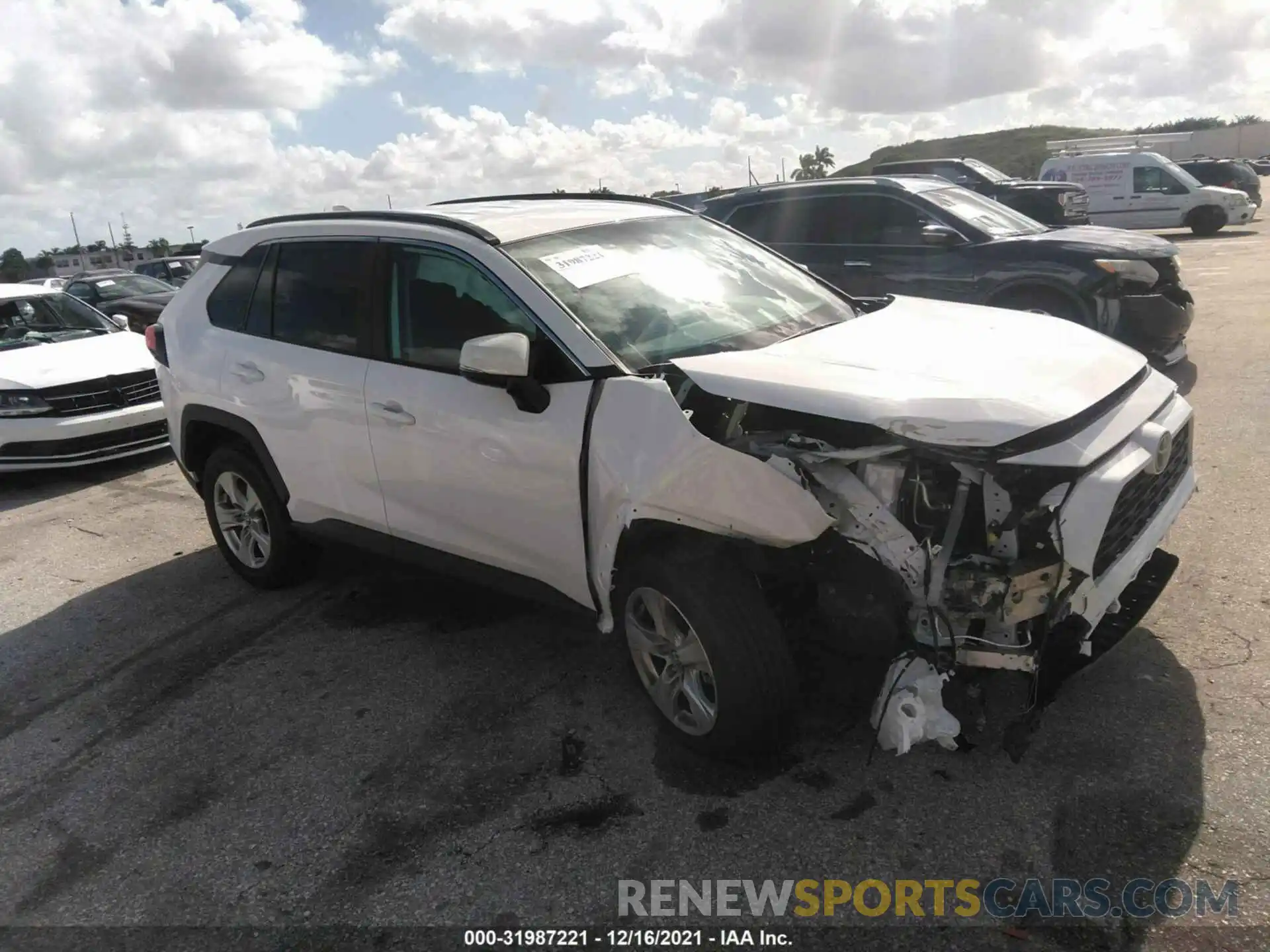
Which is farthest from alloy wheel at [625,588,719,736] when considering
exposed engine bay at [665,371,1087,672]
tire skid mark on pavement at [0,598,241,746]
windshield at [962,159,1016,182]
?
windshield at [962,159,1016,182]

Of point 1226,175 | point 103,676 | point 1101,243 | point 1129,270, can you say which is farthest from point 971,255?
point 1226,175

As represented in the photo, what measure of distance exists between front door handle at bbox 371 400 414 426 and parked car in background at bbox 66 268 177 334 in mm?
10867

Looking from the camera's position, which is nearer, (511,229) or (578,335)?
(578,335)

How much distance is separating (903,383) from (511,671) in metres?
2.02

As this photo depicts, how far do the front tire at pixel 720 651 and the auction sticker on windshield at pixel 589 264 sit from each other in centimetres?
116

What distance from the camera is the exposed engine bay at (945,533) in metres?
2.60

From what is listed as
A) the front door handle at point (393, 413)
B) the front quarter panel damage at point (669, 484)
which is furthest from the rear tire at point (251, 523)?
the front quarter panel damage at point (669, 484)

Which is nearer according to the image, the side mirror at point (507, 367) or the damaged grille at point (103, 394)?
the side mirror at point (507, 367)

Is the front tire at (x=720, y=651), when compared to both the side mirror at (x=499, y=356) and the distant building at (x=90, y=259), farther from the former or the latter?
the distant building at (x=90, y=259)

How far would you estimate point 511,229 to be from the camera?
12.4ft

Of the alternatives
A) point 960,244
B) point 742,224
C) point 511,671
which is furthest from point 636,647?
point 742,224

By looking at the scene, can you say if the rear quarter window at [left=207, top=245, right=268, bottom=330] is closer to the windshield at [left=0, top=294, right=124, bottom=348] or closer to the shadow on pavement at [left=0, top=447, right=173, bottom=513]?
the shadow on pavement at [left=0, top=447, right=173, bottom=513]

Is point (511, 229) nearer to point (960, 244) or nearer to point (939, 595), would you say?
point (939, 595)

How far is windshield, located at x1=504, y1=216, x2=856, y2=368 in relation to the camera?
3.45m
